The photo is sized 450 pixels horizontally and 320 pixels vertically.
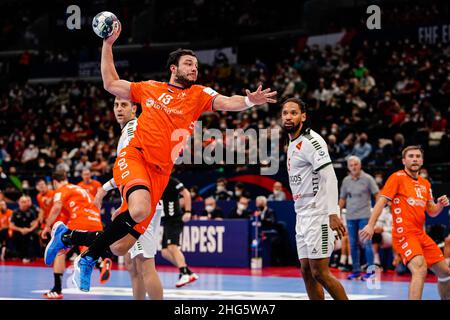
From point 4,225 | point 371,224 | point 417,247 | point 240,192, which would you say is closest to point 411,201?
point 417,247

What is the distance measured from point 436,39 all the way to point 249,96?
20481mm

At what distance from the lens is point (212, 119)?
26.2 metres

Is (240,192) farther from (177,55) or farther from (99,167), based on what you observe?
(177,55)

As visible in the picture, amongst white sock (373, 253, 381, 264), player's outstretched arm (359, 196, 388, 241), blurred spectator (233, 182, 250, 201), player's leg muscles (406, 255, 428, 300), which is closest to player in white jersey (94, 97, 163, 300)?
player's outstretched arm (359, 196, 388, 241)

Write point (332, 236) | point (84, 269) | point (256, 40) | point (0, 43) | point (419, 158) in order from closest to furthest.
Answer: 1. point (84, 269)
2. point (332, 236)
3. point (419, 158)
4. point (256, 40)
5. point (0, 43)

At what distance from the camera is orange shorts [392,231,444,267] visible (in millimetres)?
9477

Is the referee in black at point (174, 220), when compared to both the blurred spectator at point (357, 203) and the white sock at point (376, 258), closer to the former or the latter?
the blurred spectator at point (357, 203)

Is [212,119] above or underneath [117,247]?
above

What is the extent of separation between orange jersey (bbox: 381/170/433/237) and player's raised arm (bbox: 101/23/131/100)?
11.7 feet

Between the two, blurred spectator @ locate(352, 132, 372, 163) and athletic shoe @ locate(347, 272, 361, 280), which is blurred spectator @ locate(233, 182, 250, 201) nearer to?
blurred spectator @ locate(352, 132, 372, 163)

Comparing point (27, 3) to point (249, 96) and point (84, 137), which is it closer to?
point (84, 137)

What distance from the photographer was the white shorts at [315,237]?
8133 mm
